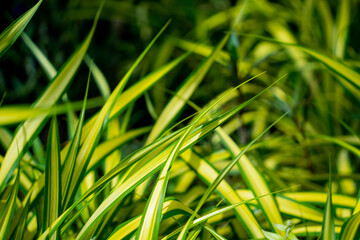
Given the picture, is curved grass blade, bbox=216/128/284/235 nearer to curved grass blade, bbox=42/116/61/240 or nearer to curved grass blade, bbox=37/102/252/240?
curved grass blade, bbox=37/102/252/240

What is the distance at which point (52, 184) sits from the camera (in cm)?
60

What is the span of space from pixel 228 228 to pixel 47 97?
45 centimetres

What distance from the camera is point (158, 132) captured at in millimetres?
798

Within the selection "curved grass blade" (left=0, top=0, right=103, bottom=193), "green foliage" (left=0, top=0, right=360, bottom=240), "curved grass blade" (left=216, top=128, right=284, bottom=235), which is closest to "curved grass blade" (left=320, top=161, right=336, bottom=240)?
"green foliage" (left=0, top=0, right=360, bottom=240)

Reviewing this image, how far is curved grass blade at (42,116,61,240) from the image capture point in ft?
1.91

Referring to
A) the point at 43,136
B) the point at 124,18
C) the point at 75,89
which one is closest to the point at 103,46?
the point at 124,18

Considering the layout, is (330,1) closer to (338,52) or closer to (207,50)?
(338,52)

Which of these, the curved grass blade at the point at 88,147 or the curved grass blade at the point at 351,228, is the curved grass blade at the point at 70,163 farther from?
the curved grass blade at the point at 351,228

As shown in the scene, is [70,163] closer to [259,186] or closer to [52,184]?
[52,184]

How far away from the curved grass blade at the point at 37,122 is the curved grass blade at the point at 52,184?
7cm

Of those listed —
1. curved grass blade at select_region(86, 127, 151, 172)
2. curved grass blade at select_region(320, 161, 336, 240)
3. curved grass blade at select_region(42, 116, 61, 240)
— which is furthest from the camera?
curved grass blade at select_region(86, 127, 151, 172)

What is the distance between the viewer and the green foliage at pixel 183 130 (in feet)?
1.91

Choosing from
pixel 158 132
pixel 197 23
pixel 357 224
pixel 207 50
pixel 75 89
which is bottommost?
pixel 357 224

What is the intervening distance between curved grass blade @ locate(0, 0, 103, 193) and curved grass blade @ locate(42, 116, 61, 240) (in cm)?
7
